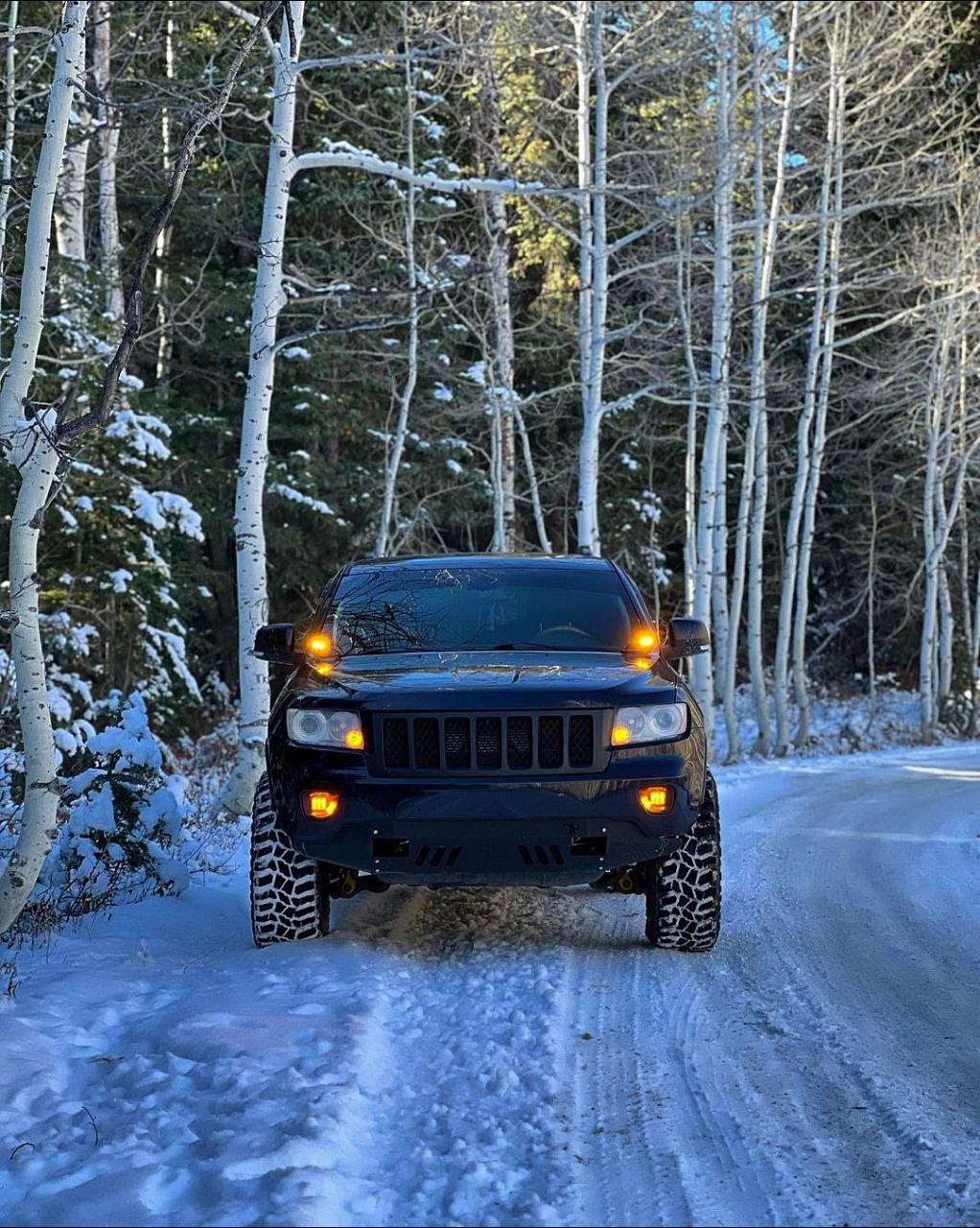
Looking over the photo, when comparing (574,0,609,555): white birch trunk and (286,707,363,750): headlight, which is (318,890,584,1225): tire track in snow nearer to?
(286,707,363,750): headlight

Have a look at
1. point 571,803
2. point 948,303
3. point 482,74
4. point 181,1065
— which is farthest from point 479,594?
point 948,303

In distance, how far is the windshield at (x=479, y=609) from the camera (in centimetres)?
663

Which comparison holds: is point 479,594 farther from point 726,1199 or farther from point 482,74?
point 482,74

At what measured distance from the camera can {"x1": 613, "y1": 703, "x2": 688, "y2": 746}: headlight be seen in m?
5.57

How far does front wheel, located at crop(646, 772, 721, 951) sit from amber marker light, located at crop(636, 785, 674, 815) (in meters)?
0.34

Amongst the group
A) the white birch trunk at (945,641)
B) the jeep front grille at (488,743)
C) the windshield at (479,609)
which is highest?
the windshield at (479,609)

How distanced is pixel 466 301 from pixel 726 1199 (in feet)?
73.9

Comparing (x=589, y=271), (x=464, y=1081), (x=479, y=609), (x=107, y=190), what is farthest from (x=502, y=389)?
(x=464, y=1081)

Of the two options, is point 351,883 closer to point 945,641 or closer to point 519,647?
point 519,647

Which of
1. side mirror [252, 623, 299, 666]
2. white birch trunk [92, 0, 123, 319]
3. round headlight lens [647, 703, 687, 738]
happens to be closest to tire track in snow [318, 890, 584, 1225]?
round headlight lens [647, 703, 687, 738]

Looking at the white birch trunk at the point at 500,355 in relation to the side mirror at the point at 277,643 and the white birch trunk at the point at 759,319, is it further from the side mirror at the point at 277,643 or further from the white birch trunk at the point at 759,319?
the side mirror at the point at 277,643

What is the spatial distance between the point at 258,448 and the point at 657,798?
6.89 m

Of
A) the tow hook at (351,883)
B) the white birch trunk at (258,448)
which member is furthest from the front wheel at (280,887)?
the white birch trunk at (258,448)

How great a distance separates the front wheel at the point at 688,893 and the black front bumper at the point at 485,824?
0.37m
